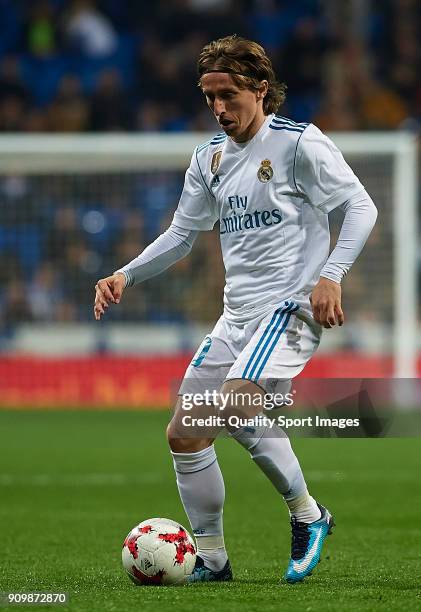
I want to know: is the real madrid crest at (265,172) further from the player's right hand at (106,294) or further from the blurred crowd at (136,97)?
the blurred crowd at (136,97)

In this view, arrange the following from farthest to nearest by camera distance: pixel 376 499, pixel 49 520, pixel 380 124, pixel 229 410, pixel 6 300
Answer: pixel 380 124 → pixel 6 300 → pixel 376 499 → pixel 49 520 → pixel 229 410

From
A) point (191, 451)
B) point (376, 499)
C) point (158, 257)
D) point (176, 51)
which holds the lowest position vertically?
point (376, 499)

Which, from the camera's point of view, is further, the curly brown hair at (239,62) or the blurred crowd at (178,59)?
the blurred crowd at (178,59)

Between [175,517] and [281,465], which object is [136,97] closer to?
[175,517]

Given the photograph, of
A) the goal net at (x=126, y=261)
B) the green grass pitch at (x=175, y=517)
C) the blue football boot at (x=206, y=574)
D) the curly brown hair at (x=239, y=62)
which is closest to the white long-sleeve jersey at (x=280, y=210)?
the curly brown hair at (x=239, y=62)

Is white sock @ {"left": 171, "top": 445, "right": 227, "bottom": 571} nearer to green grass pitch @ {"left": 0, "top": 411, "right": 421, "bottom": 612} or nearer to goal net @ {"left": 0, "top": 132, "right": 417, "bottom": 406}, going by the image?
green grass pitch @ {"left": 0, "top": 411, "right": 421, "bottom": 612}

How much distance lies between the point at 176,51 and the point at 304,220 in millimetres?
13253

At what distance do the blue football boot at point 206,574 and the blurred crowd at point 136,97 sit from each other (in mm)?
8610

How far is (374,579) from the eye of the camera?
5188 mm

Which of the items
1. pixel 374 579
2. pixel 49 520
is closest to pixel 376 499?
pixel 49 520

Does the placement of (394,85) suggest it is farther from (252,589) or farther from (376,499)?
(252,589)

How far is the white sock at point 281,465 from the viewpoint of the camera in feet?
16.2

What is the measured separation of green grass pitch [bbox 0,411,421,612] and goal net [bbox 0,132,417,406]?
109 centimetres

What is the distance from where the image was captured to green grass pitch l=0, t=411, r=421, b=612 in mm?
4770
